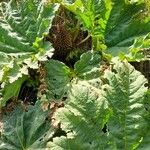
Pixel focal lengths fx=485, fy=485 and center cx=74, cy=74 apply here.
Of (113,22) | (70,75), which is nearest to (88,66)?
(70,75)

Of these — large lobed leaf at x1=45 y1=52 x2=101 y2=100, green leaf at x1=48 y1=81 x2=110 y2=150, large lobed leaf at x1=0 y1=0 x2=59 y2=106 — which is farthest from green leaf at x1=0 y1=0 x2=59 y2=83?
green leaf at x1=48 y1=81 x2=110 y2=150

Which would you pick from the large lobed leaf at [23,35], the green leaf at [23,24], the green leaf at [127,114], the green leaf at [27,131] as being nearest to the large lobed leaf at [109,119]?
the green leaf at [127,114]

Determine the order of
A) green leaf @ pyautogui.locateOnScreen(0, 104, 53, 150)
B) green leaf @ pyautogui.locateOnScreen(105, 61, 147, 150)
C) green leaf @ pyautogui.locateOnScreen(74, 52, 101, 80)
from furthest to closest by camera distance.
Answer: green leaf @ pyautogui.locateOnScreen(74, 52, 101, 80) → green leaf @ pyautogui.locateOnScreen(0, 104, 53, 150) → green leaf @ pyautogui.locateOnScreen(105, 61, 147, 150)

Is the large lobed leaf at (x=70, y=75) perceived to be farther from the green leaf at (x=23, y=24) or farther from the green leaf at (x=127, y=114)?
the green leaf at (x=127, y=114)

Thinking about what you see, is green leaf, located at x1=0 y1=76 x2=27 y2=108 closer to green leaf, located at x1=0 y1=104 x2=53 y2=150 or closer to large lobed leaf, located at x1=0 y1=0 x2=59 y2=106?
large lobed leaf, located at x1=0 y1=0 x2=59 y2=106

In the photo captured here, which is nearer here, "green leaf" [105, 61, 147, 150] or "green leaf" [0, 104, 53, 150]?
"green leaf" [105, 61, 147, 150]

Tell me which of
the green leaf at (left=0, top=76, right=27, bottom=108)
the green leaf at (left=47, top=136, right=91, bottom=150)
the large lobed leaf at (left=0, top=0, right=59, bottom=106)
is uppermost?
the large lobed leaf at (left=0, top=0, right=59, bottom=106)

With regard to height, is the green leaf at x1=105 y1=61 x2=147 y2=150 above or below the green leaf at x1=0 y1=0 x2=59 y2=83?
below

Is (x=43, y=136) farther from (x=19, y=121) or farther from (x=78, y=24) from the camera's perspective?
(x=78, y=24)
